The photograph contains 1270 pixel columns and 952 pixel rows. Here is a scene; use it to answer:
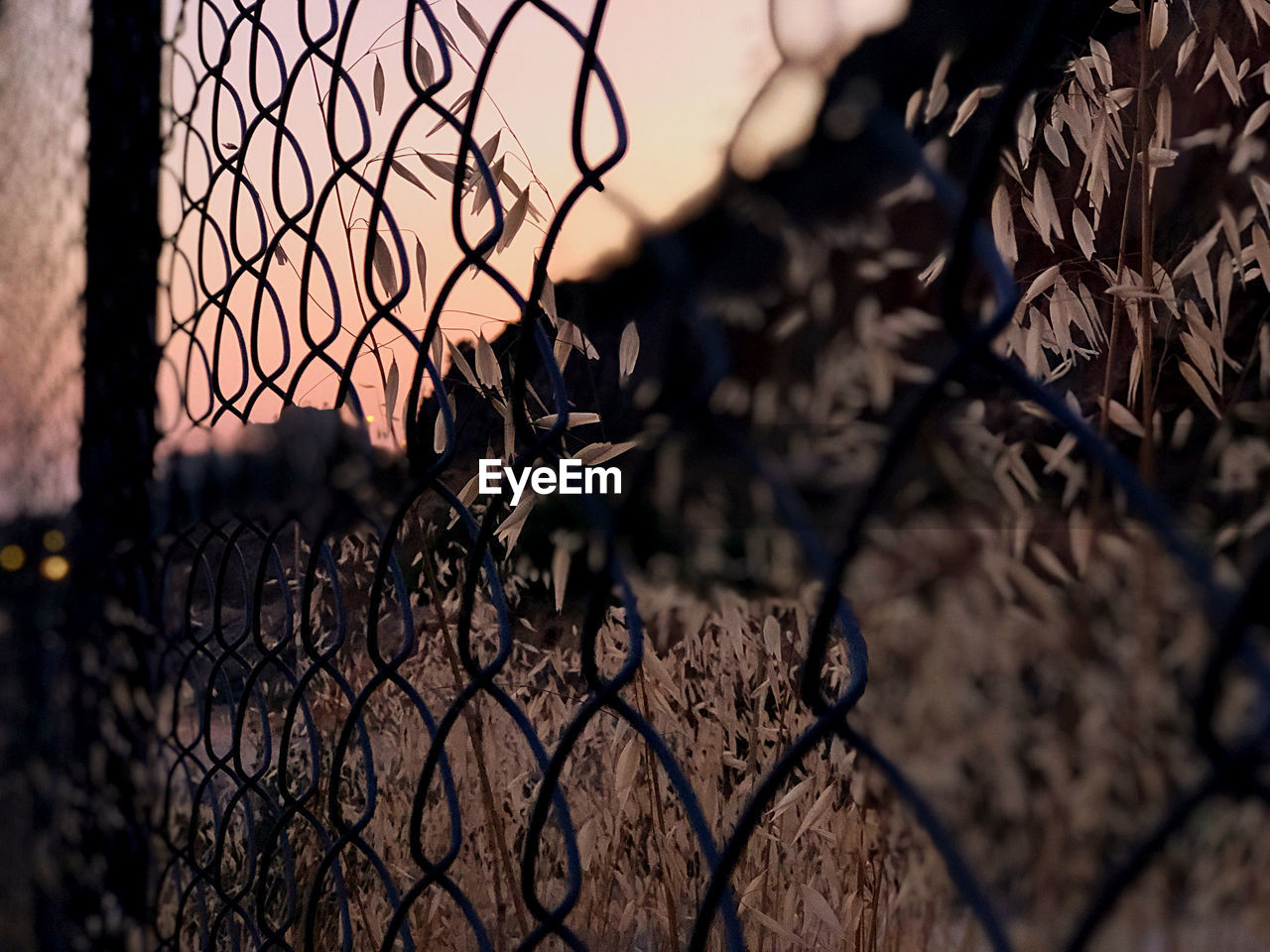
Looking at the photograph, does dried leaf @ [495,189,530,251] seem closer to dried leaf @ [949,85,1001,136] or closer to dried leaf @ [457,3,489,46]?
dried leaf @ [457,3,489,46]

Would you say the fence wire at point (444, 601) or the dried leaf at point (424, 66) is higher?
the dried leaf at point (424, 66)

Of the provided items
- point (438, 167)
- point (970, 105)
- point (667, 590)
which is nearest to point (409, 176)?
point (438, 167)

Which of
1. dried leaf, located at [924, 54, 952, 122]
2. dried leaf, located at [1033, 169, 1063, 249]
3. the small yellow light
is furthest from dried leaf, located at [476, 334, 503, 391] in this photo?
the small yellow light

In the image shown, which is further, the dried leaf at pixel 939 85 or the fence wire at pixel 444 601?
the dried leaf at pixel 939 85

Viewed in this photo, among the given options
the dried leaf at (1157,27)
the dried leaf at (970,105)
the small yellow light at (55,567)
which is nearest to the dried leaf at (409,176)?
the dried leaf at (970,105)

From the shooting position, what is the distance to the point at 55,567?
1435 millimetres

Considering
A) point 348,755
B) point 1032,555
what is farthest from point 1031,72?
point 348,755

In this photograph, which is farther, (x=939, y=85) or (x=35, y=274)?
(x=35, y=274)

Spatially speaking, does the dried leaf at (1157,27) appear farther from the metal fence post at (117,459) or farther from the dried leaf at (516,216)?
the metal fence post at (117,459)

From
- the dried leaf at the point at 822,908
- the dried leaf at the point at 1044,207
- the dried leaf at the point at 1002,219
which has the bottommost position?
the dried leaf at the point at 822,908

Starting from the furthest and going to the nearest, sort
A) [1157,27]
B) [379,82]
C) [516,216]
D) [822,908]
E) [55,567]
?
1. [55,567]
2. [822,908]
3. [1157,27]
4. [379,82]
5. [516,216]

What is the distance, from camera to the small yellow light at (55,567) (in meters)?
1.40

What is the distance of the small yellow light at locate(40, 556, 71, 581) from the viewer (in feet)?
4.59

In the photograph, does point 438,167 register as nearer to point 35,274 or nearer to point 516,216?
point 516,216
